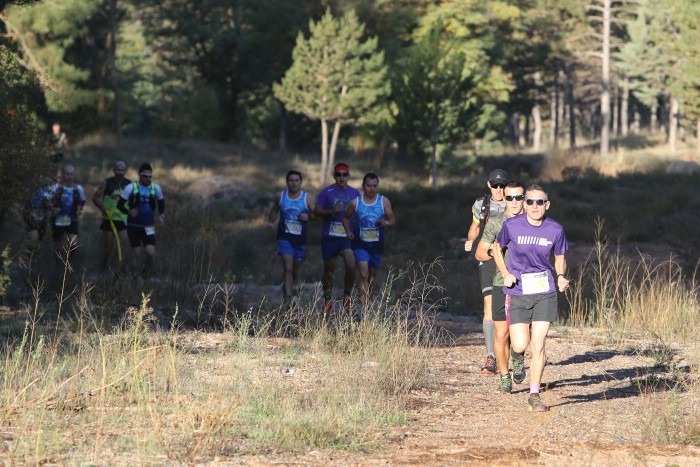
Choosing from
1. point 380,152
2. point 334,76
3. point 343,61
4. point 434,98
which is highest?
point 343,61

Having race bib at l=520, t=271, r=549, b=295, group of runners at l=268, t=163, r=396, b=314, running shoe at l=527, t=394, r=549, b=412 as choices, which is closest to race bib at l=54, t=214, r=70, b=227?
group of runners at l=268, t=163, r=396, b=314

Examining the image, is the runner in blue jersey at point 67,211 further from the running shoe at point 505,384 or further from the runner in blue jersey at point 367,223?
the running shoe at point 505,384

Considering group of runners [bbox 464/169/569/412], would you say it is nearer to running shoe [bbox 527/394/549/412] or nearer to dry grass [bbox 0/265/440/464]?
running shoe [bbox 527/394/549/412]

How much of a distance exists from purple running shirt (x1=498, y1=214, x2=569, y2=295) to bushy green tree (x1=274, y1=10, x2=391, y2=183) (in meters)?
32.4

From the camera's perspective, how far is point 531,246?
8094 millimetres

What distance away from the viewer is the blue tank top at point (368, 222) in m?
12.5

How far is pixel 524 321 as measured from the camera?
824cm

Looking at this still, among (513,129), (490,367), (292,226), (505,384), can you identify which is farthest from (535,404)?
(513,129)

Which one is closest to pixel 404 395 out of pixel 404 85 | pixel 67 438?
pixel 67 438

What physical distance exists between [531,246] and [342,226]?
4878mm

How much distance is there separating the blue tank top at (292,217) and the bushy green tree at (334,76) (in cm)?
2725

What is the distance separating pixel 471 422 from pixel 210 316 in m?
5.26

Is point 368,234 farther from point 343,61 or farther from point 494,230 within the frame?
point 343,61

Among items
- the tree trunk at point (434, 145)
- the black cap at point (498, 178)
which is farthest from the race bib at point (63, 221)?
the tree trunk at point (434, 145)
